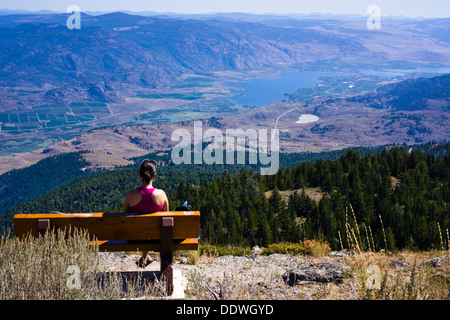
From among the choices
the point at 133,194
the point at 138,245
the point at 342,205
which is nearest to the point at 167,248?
the point at 138,245

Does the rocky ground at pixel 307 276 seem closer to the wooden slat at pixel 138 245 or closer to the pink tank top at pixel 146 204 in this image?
the wooden slat at pixel 138 245

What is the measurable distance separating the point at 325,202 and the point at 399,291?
2059 cm

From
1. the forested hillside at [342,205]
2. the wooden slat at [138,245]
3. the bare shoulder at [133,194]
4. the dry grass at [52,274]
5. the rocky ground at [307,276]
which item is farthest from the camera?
the forested hillside at [342,205]

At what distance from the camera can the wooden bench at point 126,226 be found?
6680mm

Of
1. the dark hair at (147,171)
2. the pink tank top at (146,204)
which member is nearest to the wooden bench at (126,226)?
the pink tank top at (146,204)

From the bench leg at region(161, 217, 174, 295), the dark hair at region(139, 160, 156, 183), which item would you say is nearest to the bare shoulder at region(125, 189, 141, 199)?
the dark hair at region(139, 160, 156, 183)

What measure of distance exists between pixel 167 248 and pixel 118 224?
0.96 meters

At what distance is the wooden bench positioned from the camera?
6.68 metres

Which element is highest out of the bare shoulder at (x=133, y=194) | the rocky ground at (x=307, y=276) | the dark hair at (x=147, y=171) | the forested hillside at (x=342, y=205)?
the dark hair at (x=147, y=171)

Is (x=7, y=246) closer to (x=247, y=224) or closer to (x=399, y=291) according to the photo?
(x=399, y=291)

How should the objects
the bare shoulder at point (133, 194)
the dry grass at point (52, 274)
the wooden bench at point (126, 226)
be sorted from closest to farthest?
1. the dry grass at point (52, 274)
2. the wooden bench at point (126, 226)
3. the bare shoulder at point (133, 194)

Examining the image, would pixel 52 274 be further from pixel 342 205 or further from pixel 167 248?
pixel 342 205

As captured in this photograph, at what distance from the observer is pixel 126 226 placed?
22.5 feet
